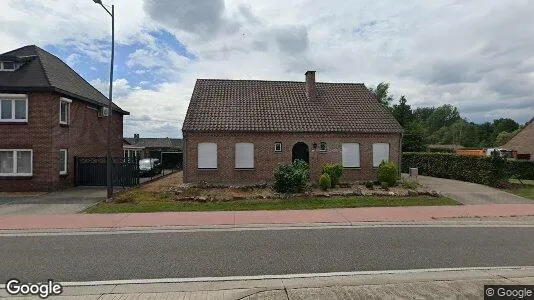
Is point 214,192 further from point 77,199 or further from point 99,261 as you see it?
point 99,261

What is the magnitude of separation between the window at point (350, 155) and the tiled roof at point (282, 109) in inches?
36.7

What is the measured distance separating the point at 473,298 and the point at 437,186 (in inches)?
653

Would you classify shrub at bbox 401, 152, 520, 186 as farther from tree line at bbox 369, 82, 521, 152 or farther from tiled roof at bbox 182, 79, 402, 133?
tree line at bbox 369, 82, 521, 152

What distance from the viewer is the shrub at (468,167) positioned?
20.4m

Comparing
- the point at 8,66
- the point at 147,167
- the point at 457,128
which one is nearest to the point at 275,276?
the point at 8,66

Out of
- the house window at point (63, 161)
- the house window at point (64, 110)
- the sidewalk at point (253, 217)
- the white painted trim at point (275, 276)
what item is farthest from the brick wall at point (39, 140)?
the white painted trim at point (275, 276)

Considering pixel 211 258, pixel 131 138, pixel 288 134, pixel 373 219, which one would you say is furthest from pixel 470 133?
pixel 211 258

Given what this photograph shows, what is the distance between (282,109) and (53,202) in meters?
12.8

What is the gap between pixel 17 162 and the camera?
1978 cm

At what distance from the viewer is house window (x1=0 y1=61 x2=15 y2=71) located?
21.0 m

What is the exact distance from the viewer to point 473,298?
211 inches

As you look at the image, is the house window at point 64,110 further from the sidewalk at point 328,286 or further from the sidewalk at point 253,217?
the sidewalk at point 328,286

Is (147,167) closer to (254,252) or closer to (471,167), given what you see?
(471,167)

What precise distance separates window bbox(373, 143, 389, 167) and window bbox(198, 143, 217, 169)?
9.11 m
